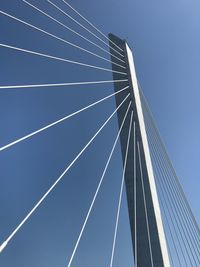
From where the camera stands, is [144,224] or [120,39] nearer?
[144,224]

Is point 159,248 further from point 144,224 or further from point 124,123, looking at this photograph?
point 124,123

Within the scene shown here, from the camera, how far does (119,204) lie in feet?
28.9

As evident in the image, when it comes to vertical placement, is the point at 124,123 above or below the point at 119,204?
above

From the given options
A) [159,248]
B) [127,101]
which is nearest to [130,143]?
[127,101]

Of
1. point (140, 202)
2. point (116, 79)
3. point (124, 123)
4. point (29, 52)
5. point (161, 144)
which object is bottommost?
point (140, 202)

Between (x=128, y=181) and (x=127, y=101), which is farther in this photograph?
(x=127, y=101)

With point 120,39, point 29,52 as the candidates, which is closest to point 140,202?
point 29,52

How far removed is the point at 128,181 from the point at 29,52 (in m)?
3.83

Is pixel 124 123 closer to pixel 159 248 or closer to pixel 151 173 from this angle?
pixel 151 173

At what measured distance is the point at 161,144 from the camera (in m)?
11.7

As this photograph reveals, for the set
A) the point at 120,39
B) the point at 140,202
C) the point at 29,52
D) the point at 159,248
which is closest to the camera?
the point at 29,52

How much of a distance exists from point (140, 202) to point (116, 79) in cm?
403

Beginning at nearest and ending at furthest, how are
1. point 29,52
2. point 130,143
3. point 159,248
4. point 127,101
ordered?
point 29,52, point 159,248, point 130,143, point 127,101

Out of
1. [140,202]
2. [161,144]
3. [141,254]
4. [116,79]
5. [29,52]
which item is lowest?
[141,254]
